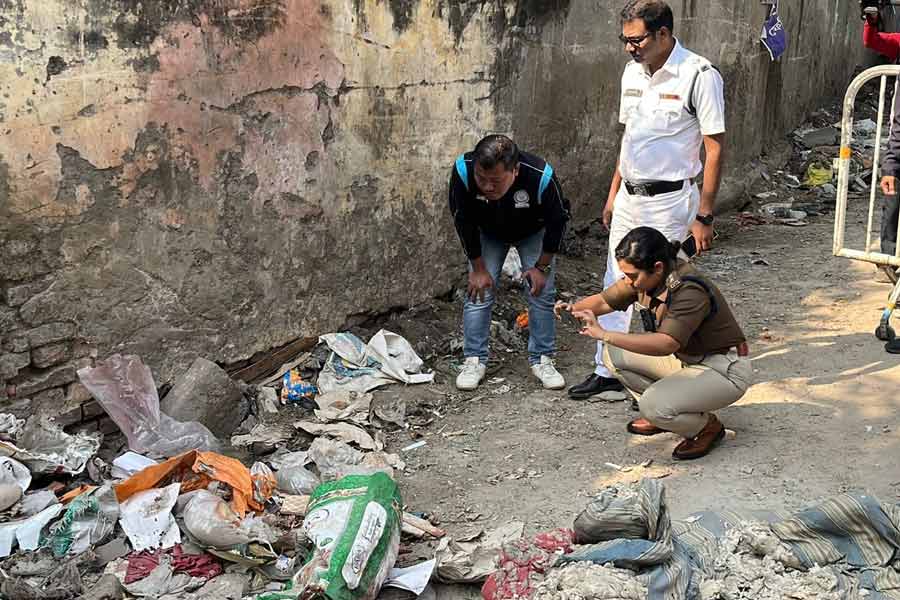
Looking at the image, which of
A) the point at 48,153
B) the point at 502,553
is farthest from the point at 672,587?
the point at 48,153

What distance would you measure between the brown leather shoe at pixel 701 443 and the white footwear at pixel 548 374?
965 mm

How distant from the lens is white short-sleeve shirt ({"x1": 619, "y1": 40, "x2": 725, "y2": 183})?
454 centimetres

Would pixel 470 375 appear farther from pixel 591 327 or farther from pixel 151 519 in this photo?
pixel 151 519

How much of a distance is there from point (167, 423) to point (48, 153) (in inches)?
50.0

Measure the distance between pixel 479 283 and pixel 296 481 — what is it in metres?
1.47

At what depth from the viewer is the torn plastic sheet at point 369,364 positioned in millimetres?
5133

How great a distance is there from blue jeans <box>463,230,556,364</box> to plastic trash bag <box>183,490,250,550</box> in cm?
193

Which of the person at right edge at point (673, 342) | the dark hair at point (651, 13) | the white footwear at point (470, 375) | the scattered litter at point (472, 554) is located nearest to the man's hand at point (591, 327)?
the person at right edge at point (673, 342)

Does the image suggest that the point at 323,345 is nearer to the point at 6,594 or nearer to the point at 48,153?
the point at 48,153

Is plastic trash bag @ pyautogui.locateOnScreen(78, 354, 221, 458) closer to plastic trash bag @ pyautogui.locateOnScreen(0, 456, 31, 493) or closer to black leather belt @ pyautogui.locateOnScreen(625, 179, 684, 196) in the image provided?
plastic trash bag @ pyautogui.locateOnScreen(0, 456, 31, 493)

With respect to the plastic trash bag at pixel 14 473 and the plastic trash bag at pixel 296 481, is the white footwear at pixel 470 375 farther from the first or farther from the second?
the plastic trash bag at pixel 14 473

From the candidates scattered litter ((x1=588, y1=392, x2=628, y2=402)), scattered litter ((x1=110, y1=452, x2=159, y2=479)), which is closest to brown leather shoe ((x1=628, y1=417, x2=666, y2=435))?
scattered litter ((x1=588, y1=392, x2=628, y2=402))

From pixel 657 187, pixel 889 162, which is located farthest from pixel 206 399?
pixel 889 162

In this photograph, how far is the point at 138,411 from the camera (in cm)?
439
